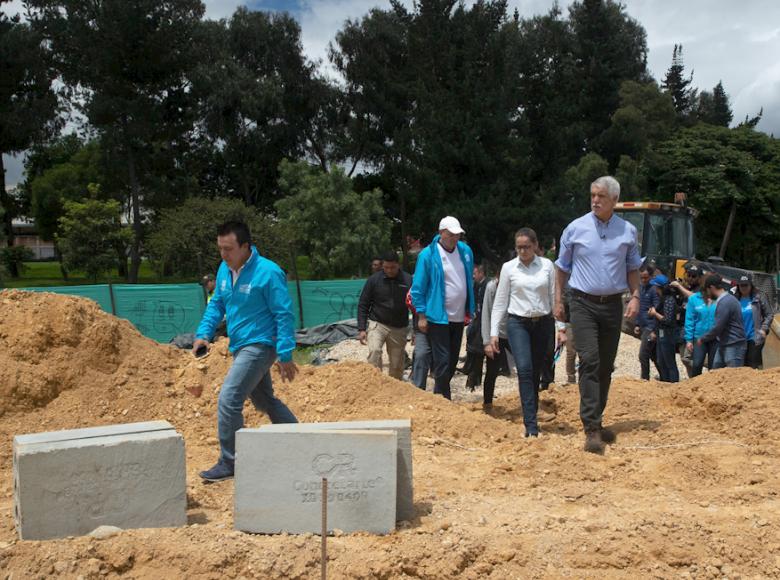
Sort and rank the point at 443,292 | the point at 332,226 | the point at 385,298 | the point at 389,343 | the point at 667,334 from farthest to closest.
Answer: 1. the point at 332,226
2. the point at 667,334
3. the point at 389,343
4. the point at 385,298
5. the point at 443,292

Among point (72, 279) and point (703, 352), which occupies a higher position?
point (703, 352)

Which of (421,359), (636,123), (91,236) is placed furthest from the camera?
(636,123)

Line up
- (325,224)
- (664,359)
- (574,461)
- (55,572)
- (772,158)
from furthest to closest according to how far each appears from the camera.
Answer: (772,158), (325,224), (664,359), (574,461), (55,572)

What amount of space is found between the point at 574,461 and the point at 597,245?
1840mm

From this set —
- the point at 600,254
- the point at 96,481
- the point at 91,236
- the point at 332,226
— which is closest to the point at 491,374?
the point at 600,254

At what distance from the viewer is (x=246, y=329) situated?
5461 millimetres

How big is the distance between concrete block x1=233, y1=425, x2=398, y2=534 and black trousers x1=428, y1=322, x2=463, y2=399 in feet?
12.0

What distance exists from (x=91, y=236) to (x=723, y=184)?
2966 cm

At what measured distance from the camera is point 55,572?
3.80 meters

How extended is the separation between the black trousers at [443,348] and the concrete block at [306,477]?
367 centimetres

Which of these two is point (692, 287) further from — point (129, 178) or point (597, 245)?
point (129, 178)

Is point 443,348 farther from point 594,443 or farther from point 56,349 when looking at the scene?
point 56,349

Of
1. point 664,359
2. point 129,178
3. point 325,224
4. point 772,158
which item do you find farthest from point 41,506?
point 772,158

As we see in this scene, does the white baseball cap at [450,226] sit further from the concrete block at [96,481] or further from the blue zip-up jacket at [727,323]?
the concrete block at [96,481]
